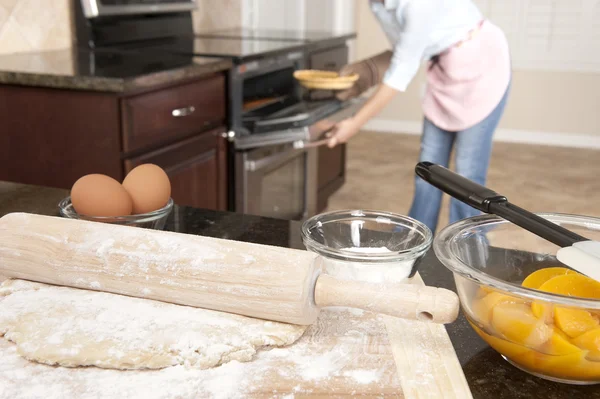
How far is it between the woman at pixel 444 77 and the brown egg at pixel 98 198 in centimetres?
124

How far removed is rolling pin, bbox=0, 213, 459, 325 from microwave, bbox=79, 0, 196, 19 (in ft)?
5.24

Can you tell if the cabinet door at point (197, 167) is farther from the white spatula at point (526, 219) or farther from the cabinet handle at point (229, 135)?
the white spatula at point (526, 219)

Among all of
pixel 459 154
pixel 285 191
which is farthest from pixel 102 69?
pixel 459 154

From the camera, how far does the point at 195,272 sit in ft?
2.19

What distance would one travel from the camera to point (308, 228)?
787 millimetres

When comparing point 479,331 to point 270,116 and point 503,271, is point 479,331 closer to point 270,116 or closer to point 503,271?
point 503,271

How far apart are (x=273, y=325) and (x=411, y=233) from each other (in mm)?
229

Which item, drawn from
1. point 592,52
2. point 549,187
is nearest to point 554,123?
point 592,52

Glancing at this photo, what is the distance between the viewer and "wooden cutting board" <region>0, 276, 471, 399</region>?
1.84 feet

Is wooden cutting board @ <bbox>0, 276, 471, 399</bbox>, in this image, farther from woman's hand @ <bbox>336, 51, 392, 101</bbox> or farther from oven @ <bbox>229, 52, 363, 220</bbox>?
woman's hand @ <bbox>336, 51, 392, 101</bbox>

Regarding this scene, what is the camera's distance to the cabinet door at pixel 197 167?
1.95m

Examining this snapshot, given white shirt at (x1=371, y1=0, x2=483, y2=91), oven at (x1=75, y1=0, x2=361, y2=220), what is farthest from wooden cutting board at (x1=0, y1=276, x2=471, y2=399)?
oven at (x1=75, y1=0, x2=361, y2=220)

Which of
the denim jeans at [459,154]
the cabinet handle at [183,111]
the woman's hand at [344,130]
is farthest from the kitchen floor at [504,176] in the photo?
the cabinet handle at [183,111]

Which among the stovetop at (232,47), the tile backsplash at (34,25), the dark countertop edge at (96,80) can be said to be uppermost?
the tile backsplash at (34,25)
